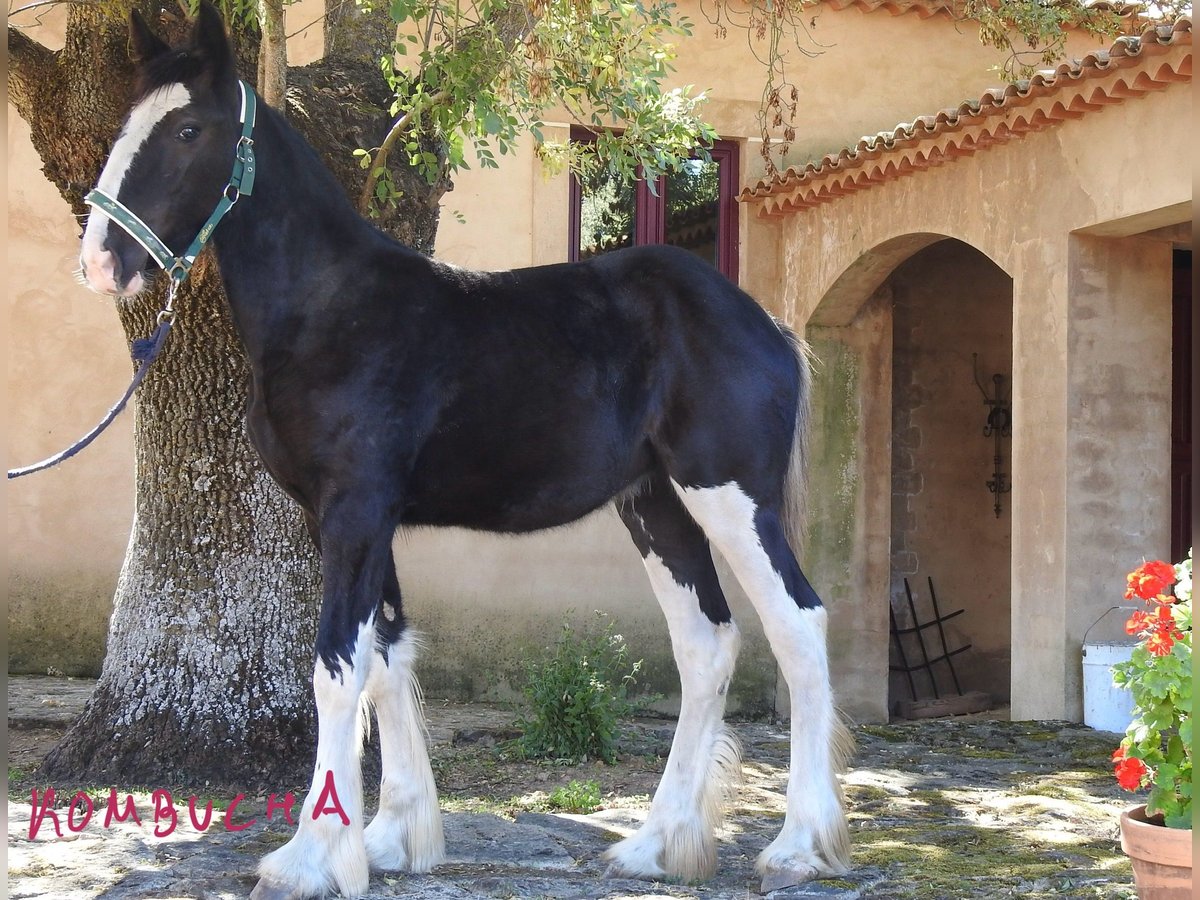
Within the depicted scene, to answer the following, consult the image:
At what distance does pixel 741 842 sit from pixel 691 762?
63 cm

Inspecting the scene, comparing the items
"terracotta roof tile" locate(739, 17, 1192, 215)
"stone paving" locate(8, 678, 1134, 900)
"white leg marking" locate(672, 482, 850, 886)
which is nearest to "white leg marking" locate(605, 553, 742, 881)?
"stone paving" locate(8, 678, 1134, 900)

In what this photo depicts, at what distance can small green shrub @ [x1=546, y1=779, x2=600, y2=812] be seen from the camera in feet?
17.2

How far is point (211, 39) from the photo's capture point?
3.79 metres

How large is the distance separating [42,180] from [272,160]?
261 inches

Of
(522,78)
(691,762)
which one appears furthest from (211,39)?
(691,762)

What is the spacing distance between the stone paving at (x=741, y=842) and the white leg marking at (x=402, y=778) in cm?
9

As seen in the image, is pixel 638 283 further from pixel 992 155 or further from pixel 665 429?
pixel 992 155

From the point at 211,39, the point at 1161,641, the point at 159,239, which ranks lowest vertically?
the point at 1161,641

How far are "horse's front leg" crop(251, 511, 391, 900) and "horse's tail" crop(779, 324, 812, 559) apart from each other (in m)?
1.43

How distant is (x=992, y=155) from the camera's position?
8.60 meters

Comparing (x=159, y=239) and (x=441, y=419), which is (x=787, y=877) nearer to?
(x=441, y=419)

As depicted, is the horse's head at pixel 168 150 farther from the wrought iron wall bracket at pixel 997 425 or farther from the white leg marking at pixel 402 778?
the wrought iron wall bracket at pixel 997 425

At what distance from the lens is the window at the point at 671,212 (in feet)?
35.0

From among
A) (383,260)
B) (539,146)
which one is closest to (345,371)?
(383,260)
